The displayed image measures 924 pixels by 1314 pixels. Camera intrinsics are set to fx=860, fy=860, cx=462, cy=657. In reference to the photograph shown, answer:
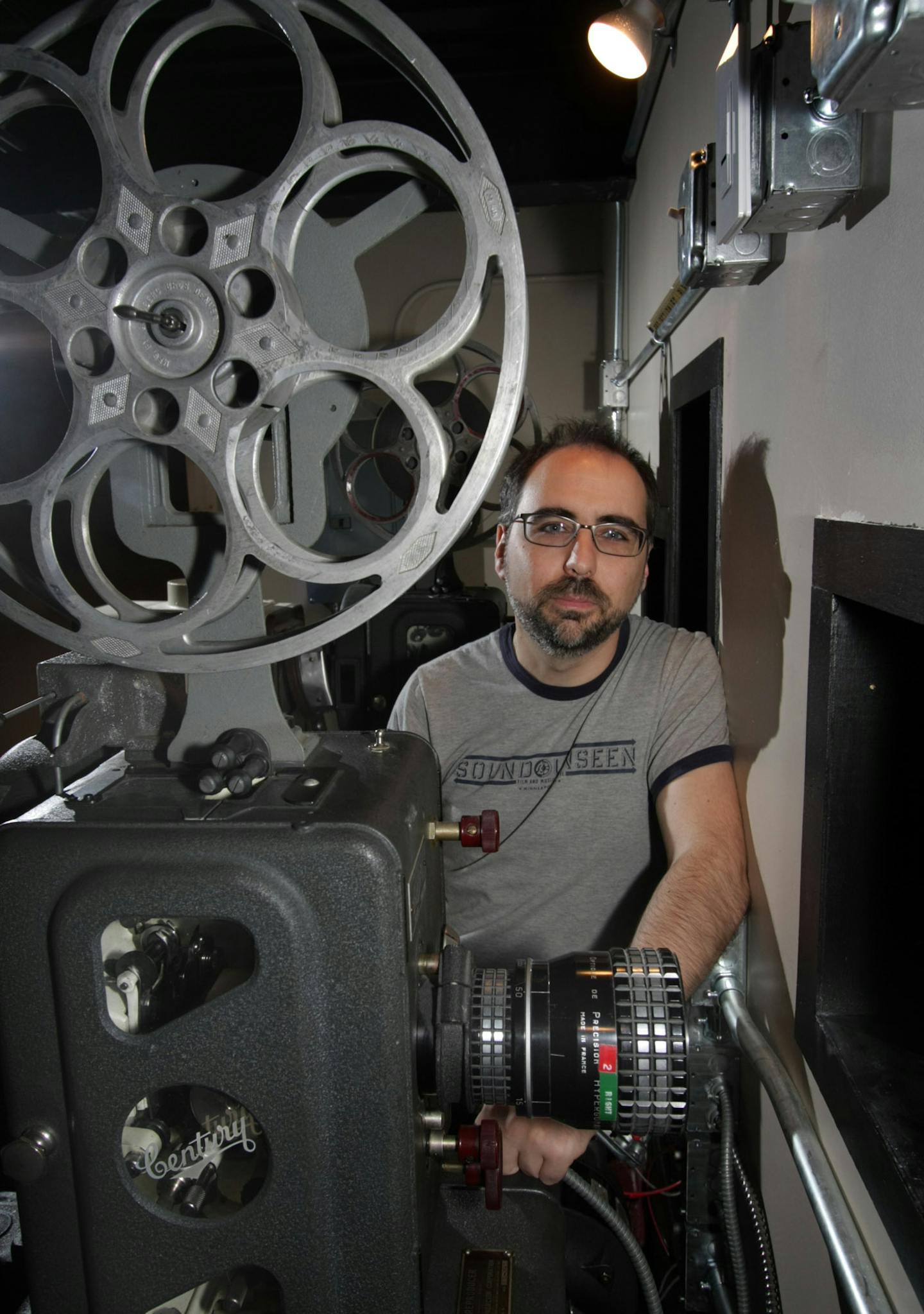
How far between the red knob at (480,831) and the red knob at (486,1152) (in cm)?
24

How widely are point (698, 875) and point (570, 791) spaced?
Result: 295 mm

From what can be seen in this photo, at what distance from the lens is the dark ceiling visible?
2.29 m

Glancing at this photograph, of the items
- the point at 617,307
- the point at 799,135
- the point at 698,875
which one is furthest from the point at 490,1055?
Result: the point at 617,307

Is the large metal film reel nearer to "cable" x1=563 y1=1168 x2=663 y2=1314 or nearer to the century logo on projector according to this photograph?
the century logo on projector

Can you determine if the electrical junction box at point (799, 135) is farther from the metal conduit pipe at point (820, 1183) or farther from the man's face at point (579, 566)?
the metal conduit pipe at point (820, 1183)

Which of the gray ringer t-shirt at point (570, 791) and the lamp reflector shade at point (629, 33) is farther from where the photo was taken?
the lamp reflector shade at point (629, 33)

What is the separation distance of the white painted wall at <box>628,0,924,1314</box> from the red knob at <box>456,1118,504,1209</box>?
1.17ft

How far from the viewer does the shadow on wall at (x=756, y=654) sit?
1127mm

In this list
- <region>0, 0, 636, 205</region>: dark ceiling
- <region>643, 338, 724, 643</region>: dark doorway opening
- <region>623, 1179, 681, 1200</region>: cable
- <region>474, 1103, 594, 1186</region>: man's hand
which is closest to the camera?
<region>474, 1103, 594, 1186</region>: man's hand

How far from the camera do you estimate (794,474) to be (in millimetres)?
1057

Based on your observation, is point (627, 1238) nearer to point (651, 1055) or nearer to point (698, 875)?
point (698, 875)

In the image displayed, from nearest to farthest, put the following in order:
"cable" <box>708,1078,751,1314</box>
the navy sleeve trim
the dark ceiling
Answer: "cable" <box>708,1078,751,1314</box>, the navy sleeve trim, the dark ceiling

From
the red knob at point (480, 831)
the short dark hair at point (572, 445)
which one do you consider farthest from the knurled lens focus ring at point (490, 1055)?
the short dark hair at point (572, 445)

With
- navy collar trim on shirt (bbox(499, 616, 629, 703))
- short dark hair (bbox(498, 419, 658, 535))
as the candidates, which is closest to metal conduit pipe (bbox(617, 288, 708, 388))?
short dark hair (bbox(498, 419, 658, 535))
